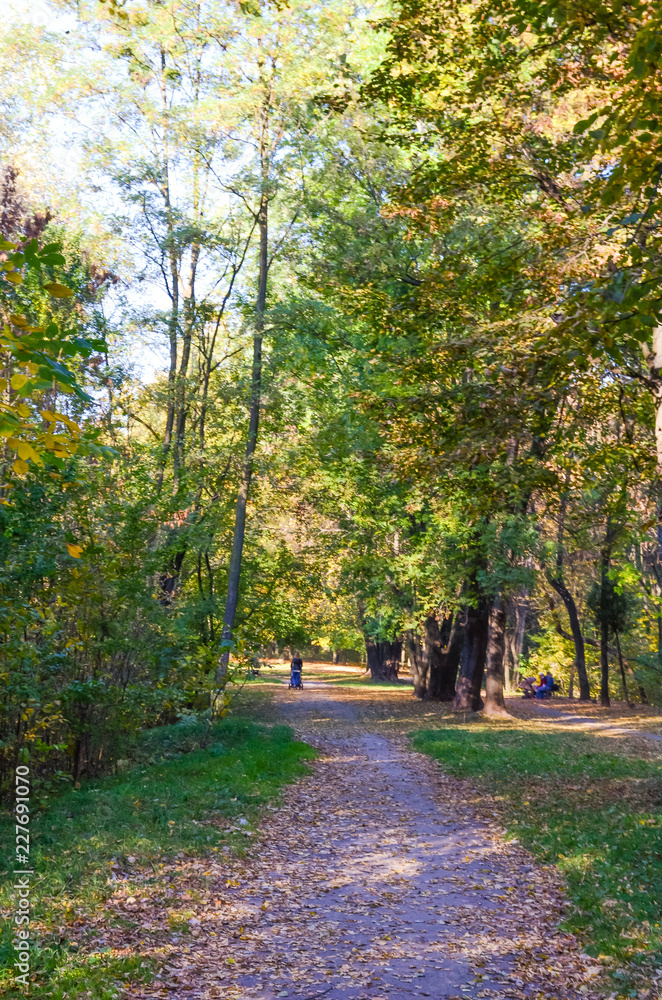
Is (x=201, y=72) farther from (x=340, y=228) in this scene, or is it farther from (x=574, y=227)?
(x=574, y=227)

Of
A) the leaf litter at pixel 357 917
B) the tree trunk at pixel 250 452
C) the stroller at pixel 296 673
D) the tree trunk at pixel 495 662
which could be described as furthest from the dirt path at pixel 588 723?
the stroller at pixel 296 673

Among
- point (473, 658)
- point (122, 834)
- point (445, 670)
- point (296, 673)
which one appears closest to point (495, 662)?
point (473, 658)

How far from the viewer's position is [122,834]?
7.59m

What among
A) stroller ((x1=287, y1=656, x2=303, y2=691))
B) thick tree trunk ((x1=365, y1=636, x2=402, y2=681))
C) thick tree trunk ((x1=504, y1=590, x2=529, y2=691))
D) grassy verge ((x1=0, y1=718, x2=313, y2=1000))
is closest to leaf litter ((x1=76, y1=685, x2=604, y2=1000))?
grassy verge ((x1=0, y1=718, x2=313, y2=1000))

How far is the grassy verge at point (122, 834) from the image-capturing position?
4.80 metres

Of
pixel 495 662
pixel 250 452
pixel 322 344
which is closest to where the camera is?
pixel 250 452

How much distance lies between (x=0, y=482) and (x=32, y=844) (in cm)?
342

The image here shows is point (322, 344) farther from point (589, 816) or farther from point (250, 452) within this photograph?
point (589, 816)

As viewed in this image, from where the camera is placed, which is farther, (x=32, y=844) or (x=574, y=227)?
(x=574, y=227)

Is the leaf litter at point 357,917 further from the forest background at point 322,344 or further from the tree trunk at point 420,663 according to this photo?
the tree trunk at point 420,663

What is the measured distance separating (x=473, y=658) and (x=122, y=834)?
658 inches

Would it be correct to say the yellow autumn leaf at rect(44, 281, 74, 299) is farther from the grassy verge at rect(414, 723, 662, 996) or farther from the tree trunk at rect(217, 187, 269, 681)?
the tree trunk at rect(217, 187, 269, 681)

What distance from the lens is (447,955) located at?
5480mm

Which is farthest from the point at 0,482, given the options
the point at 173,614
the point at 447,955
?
the point at 447,955
